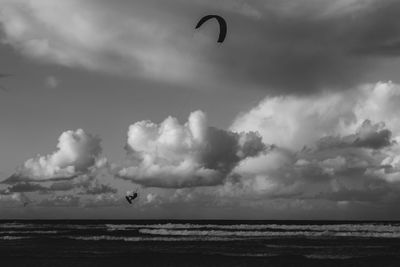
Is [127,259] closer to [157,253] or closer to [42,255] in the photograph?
[157,253]

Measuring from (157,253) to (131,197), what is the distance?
973 cm

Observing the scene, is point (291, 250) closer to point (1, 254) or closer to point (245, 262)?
point (245, 262)

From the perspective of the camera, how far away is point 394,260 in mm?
29578

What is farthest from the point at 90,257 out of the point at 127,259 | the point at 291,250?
the point at 291,250

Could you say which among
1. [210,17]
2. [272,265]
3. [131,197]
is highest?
[210,17]

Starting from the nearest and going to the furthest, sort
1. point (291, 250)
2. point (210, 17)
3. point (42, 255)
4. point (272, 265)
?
point (210, 17) < point (272, 265) < point (42, 255) < point (291, 250)

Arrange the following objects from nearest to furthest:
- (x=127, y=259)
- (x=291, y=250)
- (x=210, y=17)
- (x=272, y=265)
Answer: (x=210, y=17) < (x=272, y=265) < (x=127, y=259) < (x=291, y=250)

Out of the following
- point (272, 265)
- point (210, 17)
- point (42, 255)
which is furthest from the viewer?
point (42, 255)

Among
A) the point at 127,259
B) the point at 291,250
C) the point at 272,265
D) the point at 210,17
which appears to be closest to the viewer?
the point at 210,17

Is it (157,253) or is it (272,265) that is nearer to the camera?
(272,265)

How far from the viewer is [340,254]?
3269cm

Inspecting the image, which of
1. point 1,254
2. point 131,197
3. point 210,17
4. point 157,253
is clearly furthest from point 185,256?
point 210,17

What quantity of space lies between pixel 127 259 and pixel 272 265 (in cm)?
813

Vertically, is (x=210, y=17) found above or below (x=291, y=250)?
above
